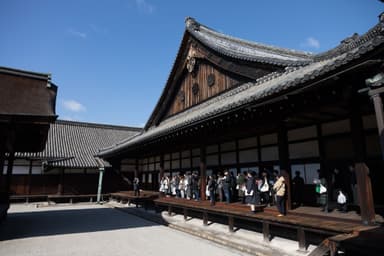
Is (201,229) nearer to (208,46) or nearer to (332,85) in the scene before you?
(332,85)

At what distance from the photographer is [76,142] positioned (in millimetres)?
28250

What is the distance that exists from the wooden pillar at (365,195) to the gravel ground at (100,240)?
3.12 m

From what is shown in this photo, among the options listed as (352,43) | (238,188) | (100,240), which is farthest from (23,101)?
(352,43)

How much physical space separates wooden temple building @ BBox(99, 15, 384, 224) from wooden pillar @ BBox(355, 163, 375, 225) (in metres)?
0.02

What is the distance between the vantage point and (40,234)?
9648mm

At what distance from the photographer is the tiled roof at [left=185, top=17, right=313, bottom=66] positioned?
11367 mm

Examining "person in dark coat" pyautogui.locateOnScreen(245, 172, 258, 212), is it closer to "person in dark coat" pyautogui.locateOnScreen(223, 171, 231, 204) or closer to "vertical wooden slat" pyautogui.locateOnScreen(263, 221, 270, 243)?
"vertical wooden slat" pyautogui.locateOnScreen(263, 221, 270, 243)

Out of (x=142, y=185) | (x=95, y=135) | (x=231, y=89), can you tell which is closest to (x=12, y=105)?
(x=231, y=89)

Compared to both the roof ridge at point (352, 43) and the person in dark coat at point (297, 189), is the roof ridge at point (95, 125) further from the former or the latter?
the roof ridge at point (352, 43)

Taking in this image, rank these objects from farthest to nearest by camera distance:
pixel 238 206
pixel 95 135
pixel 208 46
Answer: pixel 95 135 < pixel 208 46 < pixel 238 206

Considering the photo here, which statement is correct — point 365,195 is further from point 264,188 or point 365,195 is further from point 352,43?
point 352,43

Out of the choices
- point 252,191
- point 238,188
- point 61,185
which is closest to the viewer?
point 252,191

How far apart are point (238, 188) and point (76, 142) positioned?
23.1 metres

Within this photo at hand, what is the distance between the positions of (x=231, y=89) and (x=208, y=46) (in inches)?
129
